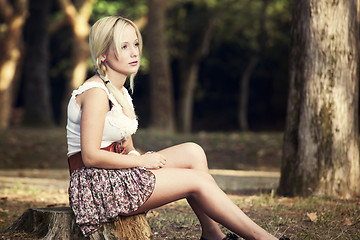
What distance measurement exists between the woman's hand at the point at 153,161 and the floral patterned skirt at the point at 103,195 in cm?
12

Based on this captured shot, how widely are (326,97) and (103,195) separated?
342 centimetres

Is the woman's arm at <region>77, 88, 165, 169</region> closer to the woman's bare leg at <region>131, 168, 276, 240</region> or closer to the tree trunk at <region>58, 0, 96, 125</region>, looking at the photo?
the woman's bare leg at <region>131, 168, 276, 240</region>

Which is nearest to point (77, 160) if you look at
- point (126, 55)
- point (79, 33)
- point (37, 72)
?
point (126, 55)

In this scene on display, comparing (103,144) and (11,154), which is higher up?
(103,144)

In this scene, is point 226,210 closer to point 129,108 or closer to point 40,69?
point 129,108

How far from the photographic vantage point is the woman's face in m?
4.02

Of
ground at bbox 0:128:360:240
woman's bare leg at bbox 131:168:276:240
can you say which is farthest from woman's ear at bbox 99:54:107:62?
ground at bbox 0:128:360:240

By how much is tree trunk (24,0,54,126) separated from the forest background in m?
0.04

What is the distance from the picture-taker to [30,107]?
68.7 ft

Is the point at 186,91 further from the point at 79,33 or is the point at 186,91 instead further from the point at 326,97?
the point at 326,97

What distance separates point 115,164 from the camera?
12.6ft

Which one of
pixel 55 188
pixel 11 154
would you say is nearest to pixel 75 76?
pixel 11 154

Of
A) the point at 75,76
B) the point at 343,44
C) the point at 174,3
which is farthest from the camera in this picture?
the point at 174,3

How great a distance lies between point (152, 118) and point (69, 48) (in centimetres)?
1215
